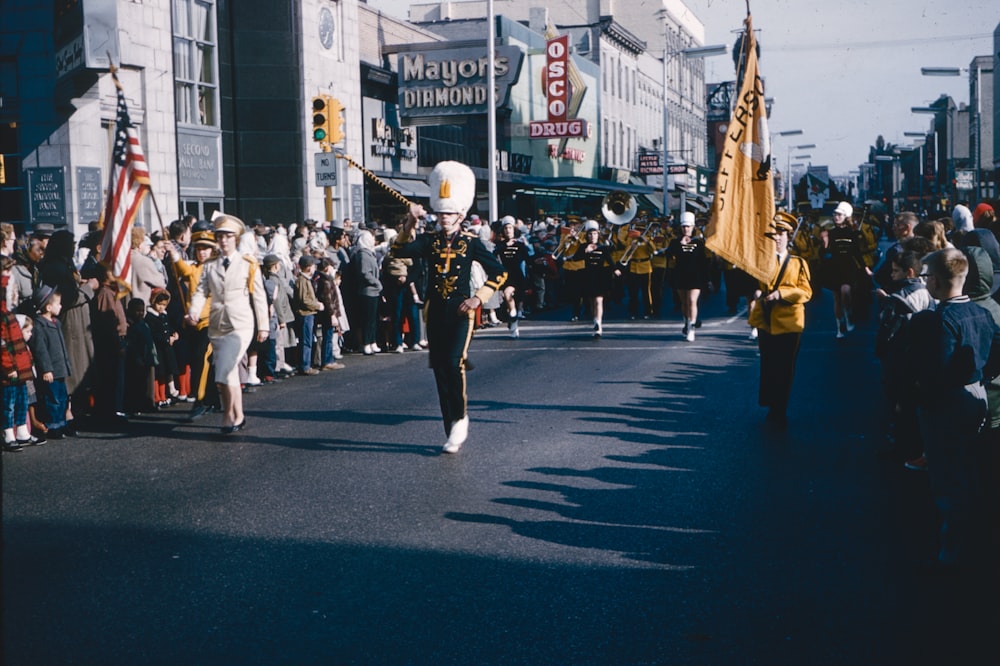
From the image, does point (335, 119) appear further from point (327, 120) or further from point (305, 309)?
point (305, 309)

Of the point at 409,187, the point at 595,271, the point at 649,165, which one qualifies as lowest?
the point at 595,271

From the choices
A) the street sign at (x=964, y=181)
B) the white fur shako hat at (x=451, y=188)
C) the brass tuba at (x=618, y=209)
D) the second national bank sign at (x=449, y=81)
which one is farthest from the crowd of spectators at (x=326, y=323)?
the street sign at (x=964, y=181)

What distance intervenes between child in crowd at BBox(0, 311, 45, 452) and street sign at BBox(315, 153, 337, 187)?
9391 mm

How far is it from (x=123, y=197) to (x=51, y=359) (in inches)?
59.6

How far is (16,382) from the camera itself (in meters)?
9.34

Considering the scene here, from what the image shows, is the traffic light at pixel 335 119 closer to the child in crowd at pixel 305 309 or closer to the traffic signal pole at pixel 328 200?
the traffic signal pole at pixel 328 200

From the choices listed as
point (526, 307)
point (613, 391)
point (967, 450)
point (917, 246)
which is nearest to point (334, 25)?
point (526, 307)

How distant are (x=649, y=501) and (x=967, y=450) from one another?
2.07 meters

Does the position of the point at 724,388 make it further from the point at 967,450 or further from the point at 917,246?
the point at 967,450

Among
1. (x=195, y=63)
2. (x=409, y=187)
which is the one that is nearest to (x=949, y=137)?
(x=409, y=187)

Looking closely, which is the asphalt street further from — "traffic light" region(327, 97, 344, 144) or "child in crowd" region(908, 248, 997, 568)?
"traffic light" region(327, 97, 344, 144)

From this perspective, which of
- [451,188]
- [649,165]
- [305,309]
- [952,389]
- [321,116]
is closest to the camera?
[952,389]

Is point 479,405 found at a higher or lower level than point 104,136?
lower

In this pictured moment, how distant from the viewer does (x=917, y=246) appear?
8.57 m
